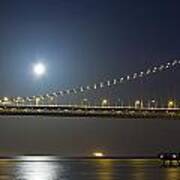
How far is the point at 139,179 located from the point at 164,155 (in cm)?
4516

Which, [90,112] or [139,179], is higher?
[90,112]

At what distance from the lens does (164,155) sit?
116375 mm

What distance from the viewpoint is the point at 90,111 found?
97.8m

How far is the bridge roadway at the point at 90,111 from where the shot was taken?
96.1 metres

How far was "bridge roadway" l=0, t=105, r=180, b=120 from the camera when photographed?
315ft

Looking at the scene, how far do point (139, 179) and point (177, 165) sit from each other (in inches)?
1603

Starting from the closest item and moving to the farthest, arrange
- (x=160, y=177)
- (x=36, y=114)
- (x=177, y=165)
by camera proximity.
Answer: (x=160, y=177)
(x=36, y=114)
(x=177, y=165)

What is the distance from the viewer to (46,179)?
7019 cm

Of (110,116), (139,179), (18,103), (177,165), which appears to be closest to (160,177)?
(139,179)

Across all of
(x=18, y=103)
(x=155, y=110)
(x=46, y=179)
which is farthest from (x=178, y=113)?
(x=46, y=179)

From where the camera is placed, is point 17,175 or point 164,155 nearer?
point 17,175

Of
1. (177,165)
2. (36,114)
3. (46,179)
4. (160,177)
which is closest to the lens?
(46,179)

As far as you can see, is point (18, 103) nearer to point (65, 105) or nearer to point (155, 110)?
point (65, 105)

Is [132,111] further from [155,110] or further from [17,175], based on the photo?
[17,175]
